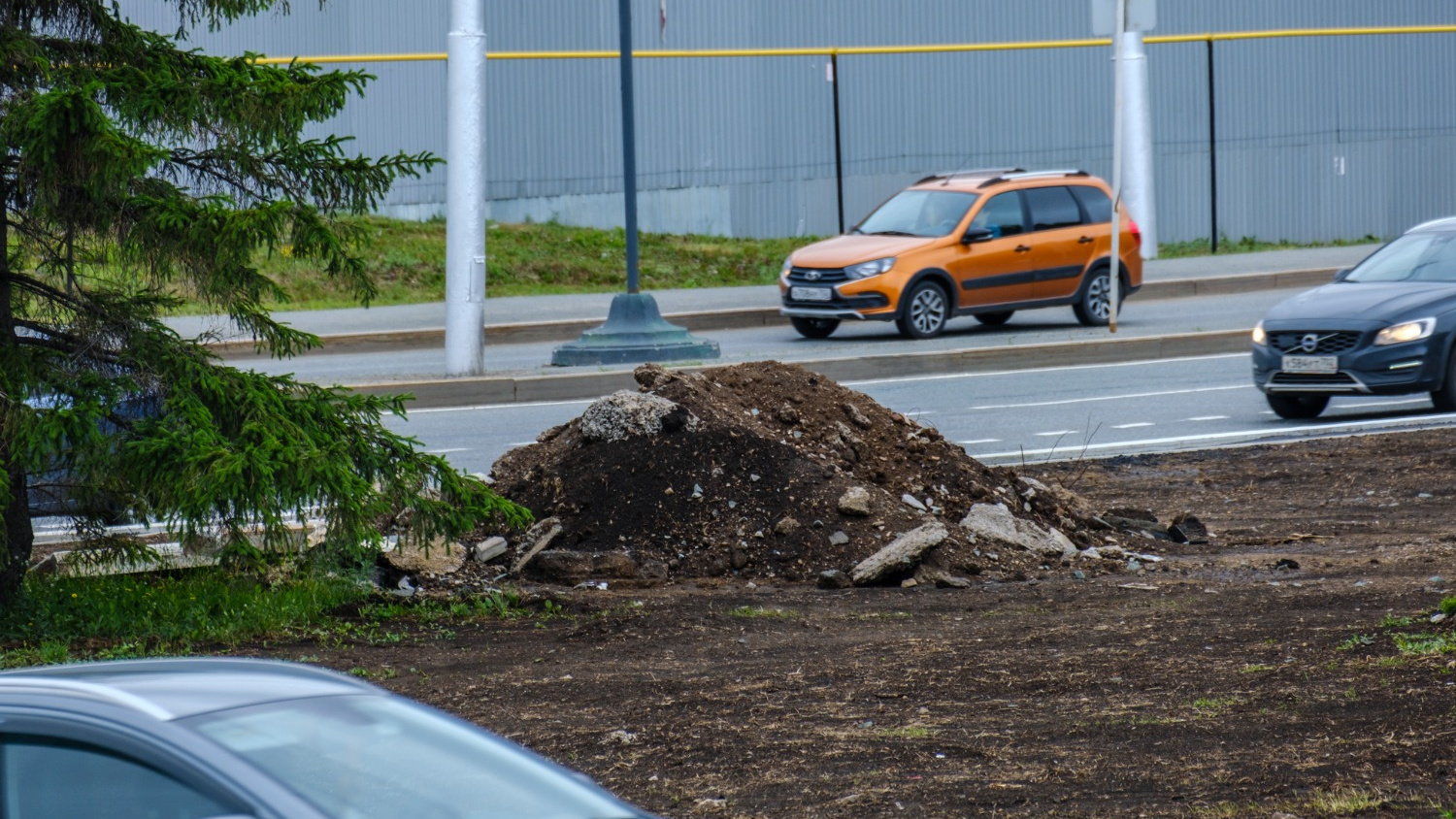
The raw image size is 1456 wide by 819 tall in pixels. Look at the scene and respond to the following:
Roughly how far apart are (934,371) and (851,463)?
8.28 metres

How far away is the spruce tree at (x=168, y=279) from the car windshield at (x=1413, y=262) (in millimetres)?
9044

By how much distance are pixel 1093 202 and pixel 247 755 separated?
62.4 feet

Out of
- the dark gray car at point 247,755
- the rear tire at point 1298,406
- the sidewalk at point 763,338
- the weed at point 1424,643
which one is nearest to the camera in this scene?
the dark gray car at point 247,755

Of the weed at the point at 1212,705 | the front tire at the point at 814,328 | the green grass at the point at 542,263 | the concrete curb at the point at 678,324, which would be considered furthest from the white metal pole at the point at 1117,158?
the weed at the point at 1212,705

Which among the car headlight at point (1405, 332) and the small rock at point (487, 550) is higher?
the car headlight at point (1405, 332)

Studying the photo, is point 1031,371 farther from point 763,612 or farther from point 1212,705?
point 1212,705

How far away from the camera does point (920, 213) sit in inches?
816

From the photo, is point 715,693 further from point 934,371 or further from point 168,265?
point 934,371

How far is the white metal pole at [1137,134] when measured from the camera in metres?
27.4

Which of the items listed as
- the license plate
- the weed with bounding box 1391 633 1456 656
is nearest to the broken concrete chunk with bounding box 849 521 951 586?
the weed with bounding box 1391 633 1456 656

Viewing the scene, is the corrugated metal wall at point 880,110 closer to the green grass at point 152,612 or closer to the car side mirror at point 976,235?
the car side mirror at point 976,235

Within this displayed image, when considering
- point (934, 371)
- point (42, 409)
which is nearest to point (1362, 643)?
point (42, 409)

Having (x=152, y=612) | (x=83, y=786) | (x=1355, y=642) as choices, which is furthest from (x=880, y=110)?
(x=83, y=786)

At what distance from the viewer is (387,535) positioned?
9.09m
